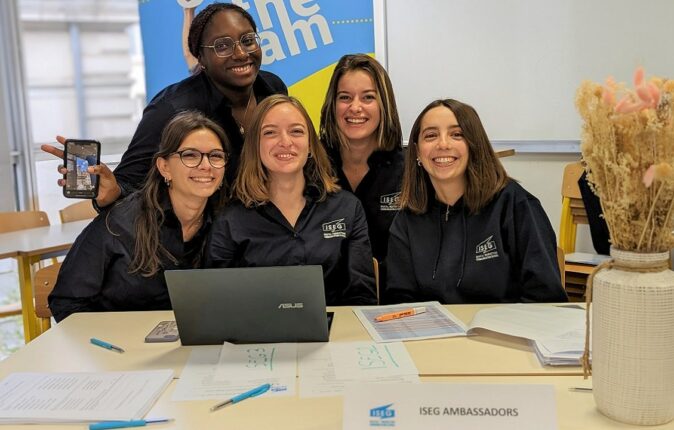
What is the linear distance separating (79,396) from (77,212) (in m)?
3.06

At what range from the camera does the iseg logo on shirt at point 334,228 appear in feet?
7.06

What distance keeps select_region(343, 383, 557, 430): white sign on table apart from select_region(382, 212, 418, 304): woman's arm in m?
1.00

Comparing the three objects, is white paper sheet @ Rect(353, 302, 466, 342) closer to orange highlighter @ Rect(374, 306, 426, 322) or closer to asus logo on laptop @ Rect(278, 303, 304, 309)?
orange highlighter @ Rect(374, 306, 426, 322)

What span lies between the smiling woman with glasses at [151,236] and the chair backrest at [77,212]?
2103 millimetres

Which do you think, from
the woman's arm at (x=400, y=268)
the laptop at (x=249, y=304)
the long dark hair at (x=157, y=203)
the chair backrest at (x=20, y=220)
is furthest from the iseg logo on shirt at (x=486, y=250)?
the chair backrest at (x=20, y=220)

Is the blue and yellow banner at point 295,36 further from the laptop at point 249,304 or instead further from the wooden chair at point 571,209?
the laptop at point 249,304

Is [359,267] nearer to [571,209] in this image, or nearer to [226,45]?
[226,45]

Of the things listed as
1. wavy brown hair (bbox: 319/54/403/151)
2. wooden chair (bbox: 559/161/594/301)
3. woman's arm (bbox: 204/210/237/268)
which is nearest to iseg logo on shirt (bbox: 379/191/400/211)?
wavy brown hair (bbox: 319/54/403/151)

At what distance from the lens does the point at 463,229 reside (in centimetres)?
206

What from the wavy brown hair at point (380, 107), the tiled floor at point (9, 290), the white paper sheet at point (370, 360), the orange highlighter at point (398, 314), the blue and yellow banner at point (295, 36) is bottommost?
the tiled floor at point (9, 290)

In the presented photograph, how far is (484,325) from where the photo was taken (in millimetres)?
1555

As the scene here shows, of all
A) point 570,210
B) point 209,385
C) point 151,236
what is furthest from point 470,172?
point 570,210

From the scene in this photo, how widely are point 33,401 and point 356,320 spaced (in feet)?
2.60

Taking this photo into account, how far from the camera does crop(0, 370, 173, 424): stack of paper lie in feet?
3.93
